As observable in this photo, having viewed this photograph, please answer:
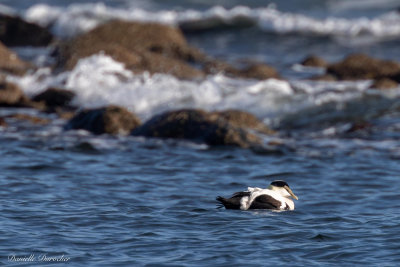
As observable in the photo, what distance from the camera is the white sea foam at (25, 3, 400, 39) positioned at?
1366 inches

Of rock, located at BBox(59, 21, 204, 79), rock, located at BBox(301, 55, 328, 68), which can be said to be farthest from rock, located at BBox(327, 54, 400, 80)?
rock, located at BBox(59, 21, 204, 79)

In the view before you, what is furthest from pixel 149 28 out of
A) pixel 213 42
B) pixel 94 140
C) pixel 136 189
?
pixel 136 189

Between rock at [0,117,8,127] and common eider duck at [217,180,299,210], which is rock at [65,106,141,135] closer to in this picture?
rock at [0,117,8,127]

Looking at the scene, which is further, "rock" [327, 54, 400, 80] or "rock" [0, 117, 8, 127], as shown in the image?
"rock" [327, 54, 400, 80]

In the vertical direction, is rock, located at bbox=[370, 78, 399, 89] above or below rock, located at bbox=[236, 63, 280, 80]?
below

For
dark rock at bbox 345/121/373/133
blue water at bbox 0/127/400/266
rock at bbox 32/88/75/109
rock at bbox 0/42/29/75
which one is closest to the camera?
blue water at bbox 0/127/400/266

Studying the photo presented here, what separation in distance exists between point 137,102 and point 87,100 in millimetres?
1381

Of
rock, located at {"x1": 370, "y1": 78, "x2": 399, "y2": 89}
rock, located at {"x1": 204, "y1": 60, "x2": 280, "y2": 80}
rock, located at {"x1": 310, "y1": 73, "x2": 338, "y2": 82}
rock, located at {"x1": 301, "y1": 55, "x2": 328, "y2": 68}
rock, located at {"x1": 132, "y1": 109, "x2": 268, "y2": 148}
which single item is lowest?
rock, located at {"x1": 132, "y1": 109, "x2": 268, "y2": 148}

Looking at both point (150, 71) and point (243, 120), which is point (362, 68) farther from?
point (243, 120)

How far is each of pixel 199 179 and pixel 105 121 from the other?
4384 millimetres

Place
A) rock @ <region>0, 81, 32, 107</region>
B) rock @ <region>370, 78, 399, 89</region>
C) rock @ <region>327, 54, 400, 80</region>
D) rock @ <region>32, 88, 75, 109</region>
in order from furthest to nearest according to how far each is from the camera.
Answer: rock @ <region>327, 54, 400, 80</region>, rock @ <region>370, 78, 399, 89</region>, rock @ <region>32, 88, 75, 109</region>, rock @ <region>0, 81, 32, 107</region>

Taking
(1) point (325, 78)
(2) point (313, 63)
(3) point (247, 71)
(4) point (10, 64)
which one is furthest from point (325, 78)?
(4) point (10, 64)

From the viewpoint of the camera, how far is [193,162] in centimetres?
1338

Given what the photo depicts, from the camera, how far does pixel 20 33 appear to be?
31656 mm
